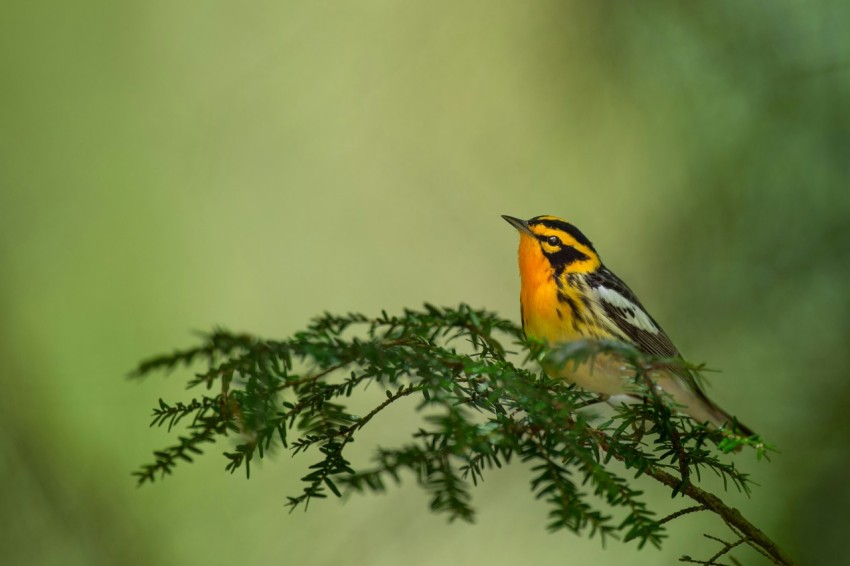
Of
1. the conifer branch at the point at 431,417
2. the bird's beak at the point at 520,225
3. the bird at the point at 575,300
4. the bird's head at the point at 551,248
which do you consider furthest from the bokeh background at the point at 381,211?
the conifer branch at the point at 431,417

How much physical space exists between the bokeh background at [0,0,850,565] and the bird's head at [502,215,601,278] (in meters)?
0.61

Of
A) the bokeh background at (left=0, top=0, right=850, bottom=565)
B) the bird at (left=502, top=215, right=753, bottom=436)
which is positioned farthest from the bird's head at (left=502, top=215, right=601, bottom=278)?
the bokeh background at (left=0, top=0, right=850, bottom=565)

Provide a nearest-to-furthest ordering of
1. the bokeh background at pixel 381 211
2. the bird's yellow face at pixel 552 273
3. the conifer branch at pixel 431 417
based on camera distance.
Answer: the conifer branch at pixel 431 417 → the bird's yellow face at pixel 552 273 → the bokeh background at pixel 381 211

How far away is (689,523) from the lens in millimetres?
2139

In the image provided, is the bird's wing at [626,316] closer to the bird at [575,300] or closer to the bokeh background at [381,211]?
the bird at [575,300]

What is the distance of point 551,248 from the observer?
191 cm

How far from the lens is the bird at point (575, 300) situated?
5.88ft

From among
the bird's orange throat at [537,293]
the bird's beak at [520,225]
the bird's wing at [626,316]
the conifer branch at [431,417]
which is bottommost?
the conifer branch at [431,417]

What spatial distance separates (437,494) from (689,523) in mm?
1719

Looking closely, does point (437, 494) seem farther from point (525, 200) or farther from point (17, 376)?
point (525, 200)

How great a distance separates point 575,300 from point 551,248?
0.50 ft

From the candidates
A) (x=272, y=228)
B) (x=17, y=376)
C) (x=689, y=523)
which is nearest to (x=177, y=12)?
(x=272, y=228)

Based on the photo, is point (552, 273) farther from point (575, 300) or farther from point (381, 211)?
point (381, 211)

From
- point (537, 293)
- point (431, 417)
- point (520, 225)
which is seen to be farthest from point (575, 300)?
point (431, 417)
